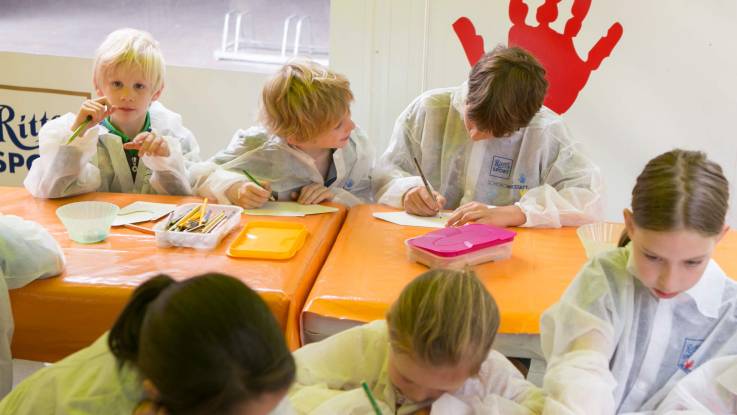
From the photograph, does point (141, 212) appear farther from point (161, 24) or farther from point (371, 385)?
point (161, 24)

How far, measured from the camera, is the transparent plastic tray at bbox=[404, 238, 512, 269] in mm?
1710

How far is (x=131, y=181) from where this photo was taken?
7.99 ft

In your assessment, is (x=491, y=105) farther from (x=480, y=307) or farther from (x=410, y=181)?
(x=480, y=307)

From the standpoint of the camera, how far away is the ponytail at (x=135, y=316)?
37.0 inches

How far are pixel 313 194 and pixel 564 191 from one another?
0.72 m

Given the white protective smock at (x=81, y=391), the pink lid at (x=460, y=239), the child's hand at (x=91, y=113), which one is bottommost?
the pink lid at (x=460, y=239)

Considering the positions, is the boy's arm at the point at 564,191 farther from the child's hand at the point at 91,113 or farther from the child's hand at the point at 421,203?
the child's hand at the point at 91,113

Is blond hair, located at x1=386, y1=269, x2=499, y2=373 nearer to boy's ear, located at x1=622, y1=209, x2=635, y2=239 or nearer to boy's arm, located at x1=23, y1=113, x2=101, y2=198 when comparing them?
boy's ear, located at x1=622, y1=209, x2=635, y2=239

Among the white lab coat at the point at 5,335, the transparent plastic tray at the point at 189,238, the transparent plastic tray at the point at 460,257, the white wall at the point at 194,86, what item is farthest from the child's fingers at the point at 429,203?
the white wall at the point at 194,86

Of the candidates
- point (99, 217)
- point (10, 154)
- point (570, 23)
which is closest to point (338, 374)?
point (99, 217)

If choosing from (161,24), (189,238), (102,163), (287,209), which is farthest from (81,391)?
(161,24)

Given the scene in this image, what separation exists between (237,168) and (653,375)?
1384 millimetres

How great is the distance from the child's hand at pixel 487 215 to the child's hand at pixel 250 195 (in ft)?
1.72

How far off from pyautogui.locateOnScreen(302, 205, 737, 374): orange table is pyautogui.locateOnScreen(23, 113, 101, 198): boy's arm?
770 mm
